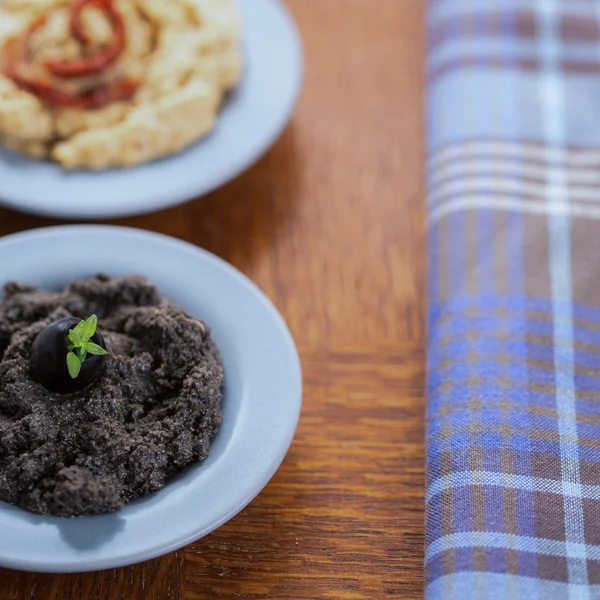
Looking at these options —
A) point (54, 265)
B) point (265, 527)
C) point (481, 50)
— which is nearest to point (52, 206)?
point (54, 265)

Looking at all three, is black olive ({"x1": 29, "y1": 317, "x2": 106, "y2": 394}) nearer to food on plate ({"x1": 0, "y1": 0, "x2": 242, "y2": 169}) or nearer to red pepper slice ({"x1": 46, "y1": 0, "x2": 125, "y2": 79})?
food on plate ({"x1": 0, "y1": 0, "x2": 242, "y2": 169})

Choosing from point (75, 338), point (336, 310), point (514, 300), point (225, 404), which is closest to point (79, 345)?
point (75, 338)

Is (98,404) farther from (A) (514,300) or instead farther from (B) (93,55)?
(B) (93,55)

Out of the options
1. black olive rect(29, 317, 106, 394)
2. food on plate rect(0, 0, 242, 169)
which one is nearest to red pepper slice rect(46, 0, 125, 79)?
food on plate rect(0, 0, 242, 169)

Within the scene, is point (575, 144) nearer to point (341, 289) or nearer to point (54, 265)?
point (341, 289)

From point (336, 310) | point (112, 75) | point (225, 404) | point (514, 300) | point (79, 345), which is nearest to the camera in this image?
point (79, 345)

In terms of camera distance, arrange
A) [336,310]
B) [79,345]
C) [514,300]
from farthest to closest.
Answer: [336,310] < [514,300] < [79,345]
